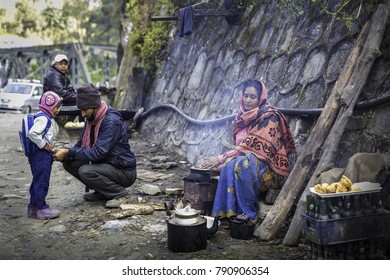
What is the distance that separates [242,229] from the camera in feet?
14.0

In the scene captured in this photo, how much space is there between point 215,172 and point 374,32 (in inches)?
82.3

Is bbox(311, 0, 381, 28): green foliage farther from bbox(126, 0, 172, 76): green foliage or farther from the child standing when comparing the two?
bbox(126, 0, 172, 76): green foliage

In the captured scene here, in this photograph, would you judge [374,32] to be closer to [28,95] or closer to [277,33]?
[277,33]

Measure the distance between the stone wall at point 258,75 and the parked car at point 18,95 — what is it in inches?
370

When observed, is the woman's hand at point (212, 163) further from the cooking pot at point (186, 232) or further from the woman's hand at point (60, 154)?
the woman's hand at point (60, 154)

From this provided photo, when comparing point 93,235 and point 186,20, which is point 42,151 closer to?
point 93,235

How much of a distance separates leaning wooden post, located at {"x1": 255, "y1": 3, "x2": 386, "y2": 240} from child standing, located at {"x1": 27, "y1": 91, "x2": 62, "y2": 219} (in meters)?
2.30

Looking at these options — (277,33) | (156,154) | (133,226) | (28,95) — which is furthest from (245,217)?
(28,95)

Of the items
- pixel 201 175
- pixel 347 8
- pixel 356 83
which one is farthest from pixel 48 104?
pixel 347 8

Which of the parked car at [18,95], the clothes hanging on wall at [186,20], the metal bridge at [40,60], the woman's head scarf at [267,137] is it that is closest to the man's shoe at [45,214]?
the woman's head scarf at [267,137]

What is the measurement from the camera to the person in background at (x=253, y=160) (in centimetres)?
455

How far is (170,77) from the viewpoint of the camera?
33.4ft

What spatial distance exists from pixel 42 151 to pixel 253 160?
86.4 inches

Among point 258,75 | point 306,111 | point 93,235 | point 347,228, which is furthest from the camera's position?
point 258,75
